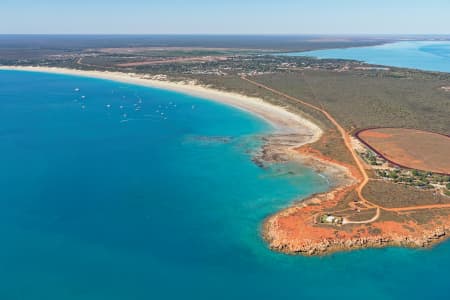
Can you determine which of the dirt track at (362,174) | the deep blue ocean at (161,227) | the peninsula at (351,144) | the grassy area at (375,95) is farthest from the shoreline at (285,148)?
the grassy area at (375,95)

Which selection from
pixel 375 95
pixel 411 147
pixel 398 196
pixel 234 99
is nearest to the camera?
pixel 398 196

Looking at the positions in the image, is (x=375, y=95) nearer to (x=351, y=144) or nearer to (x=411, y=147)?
(x=411, y=147)

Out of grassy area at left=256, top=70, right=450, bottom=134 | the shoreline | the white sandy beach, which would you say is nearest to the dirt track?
the shoreline

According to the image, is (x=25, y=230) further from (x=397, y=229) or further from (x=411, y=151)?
(x=411, y=151)

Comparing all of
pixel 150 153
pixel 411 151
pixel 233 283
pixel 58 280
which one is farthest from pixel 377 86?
pixel 58 280

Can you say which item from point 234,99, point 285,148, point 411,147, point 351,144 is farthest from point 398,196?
point 234,99
